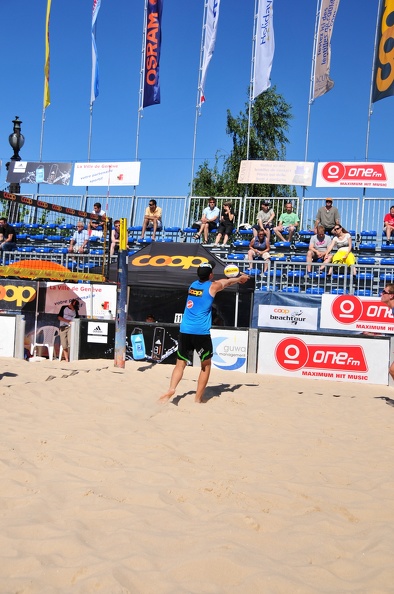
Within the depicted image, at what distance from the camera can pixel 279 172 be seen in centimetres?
1909

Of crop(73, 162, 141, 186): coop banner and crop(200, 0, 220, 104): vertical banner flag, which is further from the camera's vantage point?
crop(73, 162, 141, 186): coop banner

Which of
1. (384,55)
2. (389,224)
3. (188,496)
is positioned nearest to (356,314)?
(389,224)

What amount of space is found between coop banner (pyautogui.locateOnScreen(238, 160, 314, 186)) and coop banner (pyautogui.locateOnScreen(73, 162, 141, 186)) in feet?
12.3

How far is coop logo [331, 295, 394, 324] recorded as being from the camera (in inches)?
496

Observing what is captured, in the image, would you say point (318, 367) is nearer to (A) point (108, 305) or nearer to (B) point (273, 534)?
(A) point (108, 305)

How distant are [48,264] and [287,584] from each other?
12689 millimetres

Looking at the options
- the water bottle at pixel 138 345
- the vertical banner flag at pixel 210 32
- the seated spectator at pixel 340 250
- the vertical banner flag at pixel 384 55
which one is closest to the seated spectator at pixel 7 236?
the water bottle at pixel 138 345

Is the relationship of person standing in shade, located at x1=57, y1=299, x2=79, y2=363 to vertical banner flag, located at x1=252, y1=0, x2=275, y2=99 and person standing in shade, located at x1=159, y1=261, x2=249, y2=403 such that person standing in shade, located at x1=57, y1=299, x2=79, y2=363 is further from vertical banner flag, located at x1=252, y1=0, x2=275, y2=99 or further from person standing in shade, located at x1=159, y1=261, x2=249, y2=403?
vertical banner flag, located at x1=252, y1=0, x2=275, y2=99

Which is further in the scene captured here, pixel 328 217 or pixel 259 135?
pixel 259 135

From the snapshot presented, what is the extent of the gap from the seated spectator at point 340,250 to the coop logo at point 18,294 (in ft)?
21.8

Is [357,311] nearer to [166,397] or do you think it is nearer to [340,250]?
[340,250]

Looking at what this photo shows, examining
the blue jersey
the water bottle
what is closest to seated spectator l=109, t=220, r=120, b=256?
the water bottle

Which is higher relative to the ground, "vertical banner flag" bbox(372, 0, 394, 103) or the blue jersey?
"vertical banner flag" bbox(372, 0, 394, 103)

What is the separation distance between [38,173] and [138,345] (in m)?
12.0
